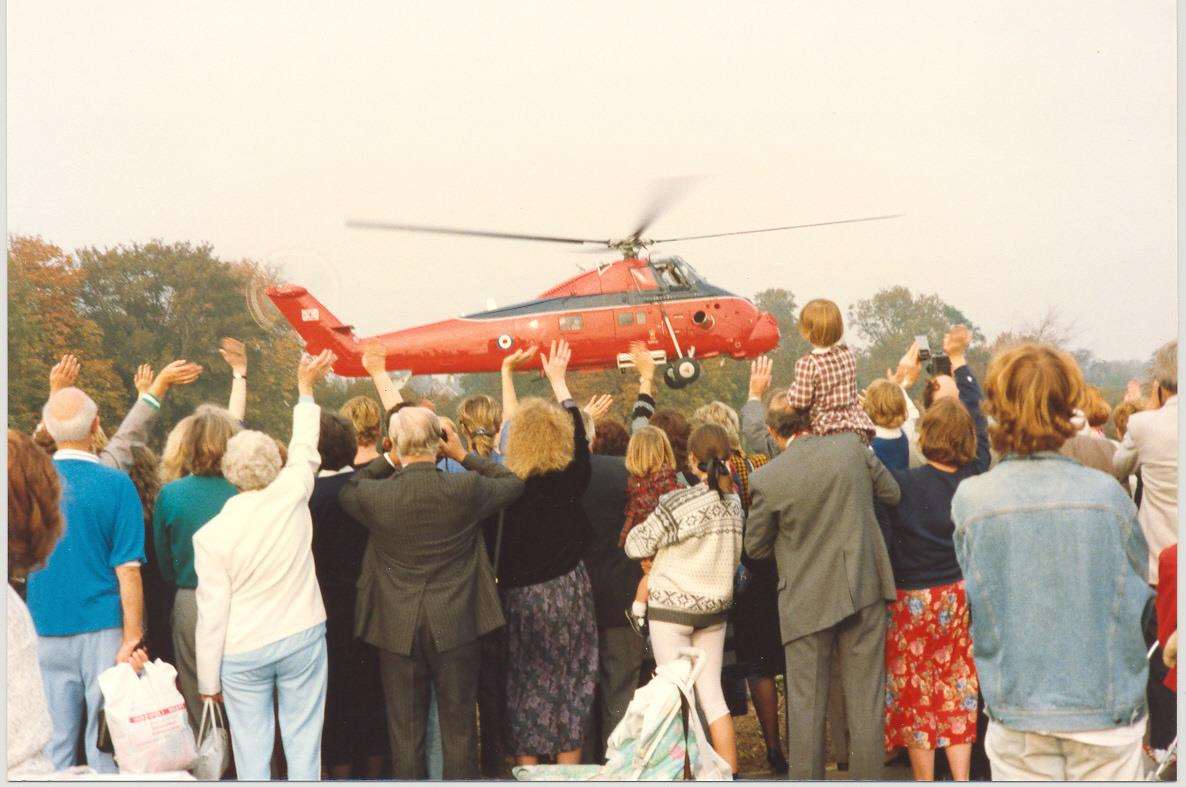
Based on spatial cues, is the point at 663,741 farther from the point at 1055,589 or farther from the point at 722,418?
the point at 1055,589

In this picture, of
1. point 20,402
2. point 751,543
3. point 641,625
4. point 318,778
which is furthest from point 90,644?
point 20,402

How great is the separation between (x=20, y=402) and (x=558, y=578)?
63.0ft

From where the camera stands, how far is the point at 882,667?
18.8 feet

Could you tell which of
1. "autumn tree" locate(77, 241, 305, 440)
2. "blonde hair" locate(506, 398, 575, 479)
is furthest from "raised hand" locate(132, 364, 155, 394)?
"autumn tree" locate(77, 241, 305, 440)

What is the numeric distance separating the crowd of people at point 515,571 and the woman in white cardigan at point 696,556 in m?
0.01

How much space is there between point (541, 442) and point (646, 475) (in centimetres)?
61

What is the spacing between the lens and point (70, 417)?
17.8 ft

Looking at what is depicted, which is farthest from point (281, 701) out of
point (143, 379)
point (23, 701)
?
point (23, 701)

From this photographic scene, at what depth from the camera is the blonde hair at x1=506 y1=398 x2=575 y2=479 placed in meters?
5.84

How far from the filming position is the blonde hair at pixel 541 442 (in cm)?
584

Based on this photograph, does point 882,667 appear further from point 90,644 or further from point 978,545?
point 90,644

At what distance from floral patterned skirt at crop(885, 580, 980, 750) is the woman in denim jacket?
2016 mm

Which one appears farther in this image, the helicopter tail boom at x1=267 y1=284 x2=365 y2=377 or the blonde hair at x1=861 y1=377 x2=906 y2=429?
the helicopter tail boom at x1=267 y1=284 x2=365 y2=377

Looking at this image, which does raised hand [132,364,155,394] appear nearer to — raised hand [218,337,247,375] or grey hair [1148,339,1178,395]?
raised hand [218,337,247,375]
